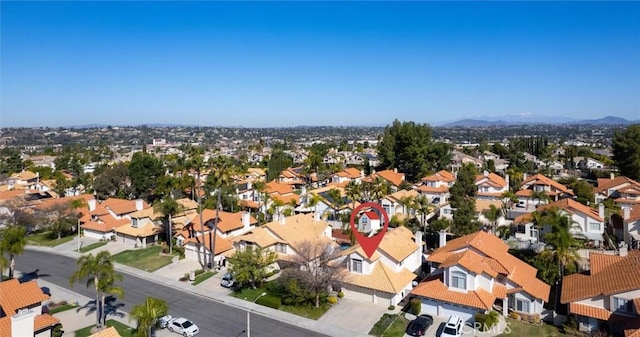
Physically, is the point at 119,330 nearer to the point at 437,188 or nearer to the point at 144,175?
the point at 144,175

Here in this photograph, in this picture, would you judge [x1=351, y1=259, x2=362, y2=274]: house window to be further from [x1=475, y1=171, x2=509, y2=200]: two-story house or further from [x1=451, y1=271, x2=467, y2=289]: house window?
[x1=475, y1=171, x2=509, y2=200]: two-story house

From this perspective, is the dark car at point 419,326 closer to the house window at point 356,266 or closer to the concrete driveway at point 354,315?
the concrete driveway at point 354,315

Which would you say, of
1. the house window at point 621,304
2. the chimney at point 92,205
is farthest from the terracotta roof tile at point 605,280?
the chimney at point 92,205

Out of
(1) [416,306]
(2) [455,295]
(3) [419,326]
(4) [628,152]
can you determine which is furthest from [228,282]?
(4) [628,152]

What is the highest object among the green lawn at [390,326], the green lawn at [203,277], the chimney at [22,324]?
the chimney at [22,324]

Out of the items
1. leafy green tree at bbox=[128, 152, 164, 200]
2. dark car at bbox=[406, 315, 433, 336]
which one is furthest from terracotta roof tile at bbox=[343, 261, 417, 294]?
leafy green tree at bbox=[128, 152, 164, 200]

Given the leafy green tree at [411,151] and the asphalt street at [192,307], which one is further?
the leafy green tree at [411,151]

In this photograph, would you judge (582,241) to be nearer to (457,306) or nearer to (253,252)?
(457,306)
